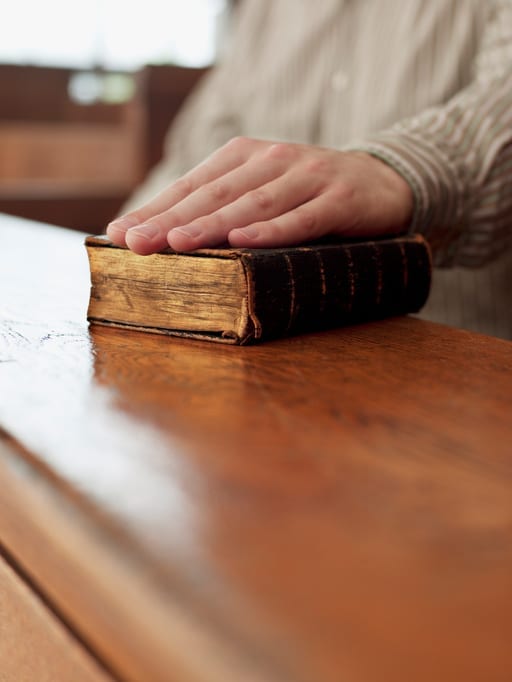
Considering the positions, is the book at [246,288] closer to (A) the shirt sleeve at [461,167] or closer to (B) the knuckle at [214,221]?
(B) the knuckle at [214,221]

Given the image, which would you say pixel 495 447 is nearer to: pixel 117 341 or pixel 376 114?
pixel 117 341

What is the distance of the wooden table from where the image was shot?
222 millimetres

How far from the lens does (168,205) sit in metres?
0.66

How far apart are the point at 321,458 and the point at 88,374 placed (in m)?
0.18

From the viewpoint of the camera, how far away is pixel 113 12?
602cm

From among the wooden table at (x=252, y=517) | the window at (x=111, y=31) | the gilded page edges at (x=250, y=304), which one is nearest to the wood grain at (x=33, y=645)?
the wooden table at (x=252, y=517)

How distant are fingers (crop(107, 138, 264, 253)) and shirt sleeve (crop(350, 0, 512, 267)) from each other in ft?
0.55

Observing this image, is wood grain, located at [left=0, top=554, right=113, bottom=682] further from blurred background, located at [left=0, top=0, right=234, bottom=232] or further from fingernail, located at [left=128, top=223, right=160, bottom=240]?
blurred background, located at [left=0, top=0, right=234, bottom=232]

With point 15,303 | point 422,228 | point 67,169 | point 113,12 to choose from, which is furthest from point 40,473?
point 113,12

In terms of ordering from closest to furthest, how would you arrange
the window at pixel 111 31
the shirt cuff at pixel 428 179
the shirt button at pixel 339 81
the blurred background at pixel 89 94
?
the shirt cuff at pixel 428 179
the shirt button at pixel 339 81
the blurred background at pixel 89 94
the window at pixel 111 31

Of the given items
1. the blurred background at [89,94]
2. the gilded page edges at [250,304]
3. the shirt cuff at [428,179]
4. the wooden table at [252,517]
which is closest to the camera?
the wooden table at [252,517]

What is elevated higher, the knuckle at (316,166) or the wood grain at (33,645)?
the knuckle at (316,166)

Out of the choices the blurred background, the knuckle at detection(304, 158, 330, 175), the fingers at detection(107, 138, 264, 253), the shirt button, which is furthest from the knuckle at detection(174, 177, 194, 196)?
the blurred background

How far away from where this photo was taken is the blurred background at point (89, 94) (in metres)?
2.43
